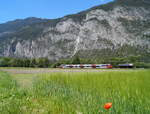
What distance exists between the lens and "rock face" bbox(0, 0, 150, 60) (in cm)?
9369

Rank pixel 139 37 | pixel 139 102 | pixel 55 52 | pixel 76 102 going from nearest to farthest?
1. pixel 139 102
2. pixel 76 102
3. pixel 139 37
4. pixel 55 52

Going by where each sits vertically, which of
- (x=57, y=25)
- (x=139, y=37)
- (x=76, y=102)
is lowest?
(x=76, y=102)

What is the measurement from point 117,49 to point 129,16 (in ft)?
70.3

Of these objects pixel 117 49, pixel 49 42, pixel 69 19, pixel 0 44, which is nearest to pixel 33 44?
pixel 49 42

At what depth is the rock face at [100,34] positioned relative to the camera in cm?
9369

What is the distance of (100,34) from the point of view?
101 m

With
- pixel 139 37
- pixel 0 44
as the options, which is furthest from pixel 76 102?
pixel 0 44

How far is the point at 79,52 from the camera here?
105m

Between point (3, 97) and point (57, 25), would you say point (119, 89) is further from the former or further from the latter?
point (57, 25)

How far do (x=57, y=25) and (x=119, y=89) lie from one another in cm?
11971

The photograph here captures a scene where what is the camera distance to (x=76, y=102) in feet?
14.4

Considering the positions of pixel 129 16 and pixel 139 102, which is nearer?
pixel 139 102

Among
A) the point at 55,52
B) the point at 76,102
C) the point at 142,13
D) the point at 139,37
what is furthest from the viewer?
the point at 55,52

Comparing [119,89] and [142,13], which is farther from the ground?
[142,13]
